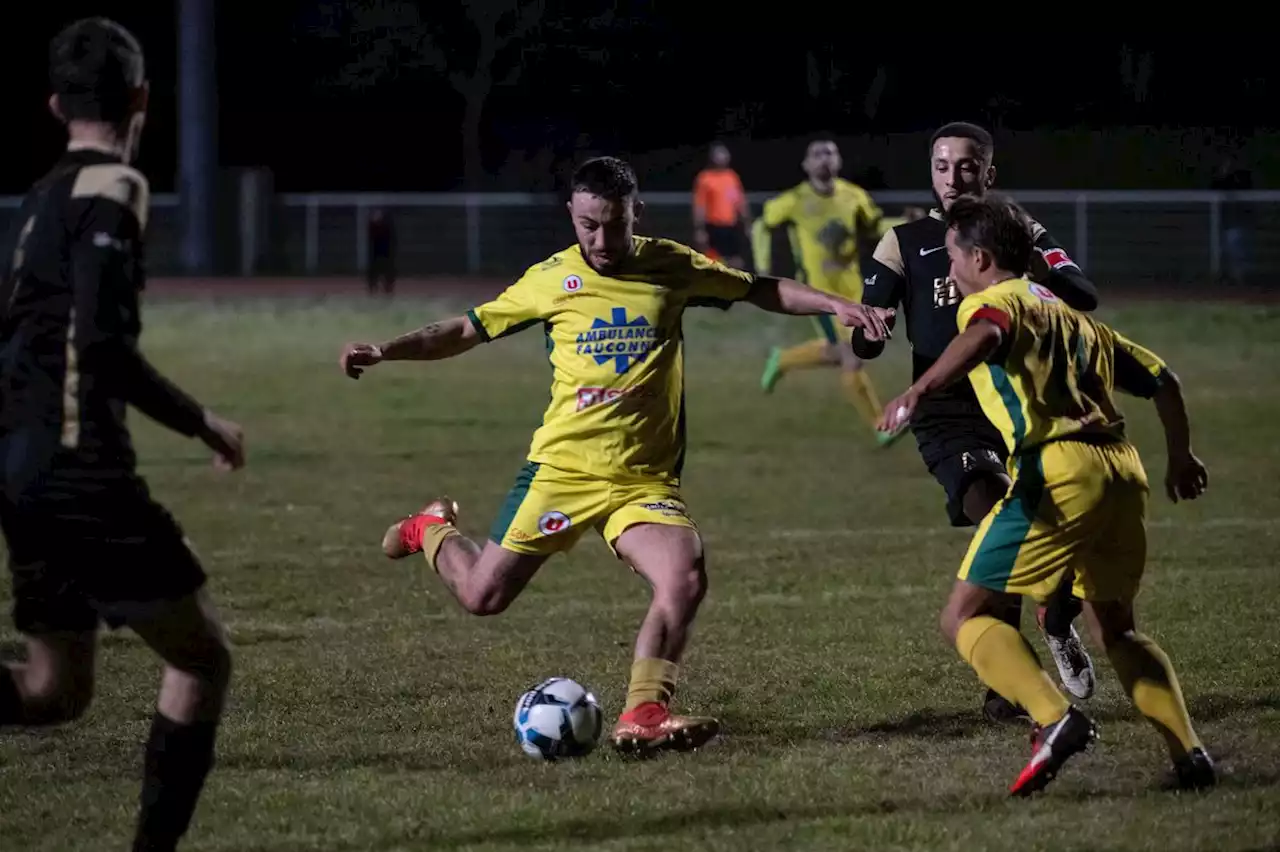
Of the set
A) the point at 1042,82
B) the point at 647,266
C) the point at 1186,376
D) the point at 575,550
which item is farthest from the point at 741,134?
the point at 647,266

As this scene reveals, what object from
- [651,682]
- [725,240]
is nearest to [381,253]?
[725,240]

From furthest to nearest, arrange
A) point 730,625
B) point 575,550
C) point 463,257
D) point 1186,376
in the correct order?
point 463,257 → point 1186,376 → point 575,550 → point 730,625

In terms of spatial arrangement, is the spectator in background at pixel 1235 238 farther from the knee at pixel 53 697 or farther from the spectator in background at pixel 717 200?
the knee at pixel 53 697

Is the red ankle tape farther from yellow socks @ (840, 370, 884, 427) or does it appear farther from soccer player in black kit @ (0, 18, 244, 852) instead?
yellow socks @ (840, 370, 884, 427)

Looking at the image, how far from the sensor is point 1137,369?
5383 mm

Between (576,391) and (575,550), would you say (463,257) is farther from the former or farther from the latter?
(576,391)

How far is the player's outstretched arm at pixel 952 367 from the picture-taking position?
482 centimetres

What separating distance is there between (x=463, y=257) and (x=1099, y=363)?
32060 mm

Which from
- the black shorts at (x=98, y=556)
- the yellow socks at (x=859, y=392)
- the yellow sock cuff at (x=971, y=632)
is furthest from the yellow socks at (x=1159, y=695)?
the yellow socks at (x=859, y=392)

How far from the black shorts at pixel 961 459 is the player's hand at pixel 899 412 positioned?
1.67 metres

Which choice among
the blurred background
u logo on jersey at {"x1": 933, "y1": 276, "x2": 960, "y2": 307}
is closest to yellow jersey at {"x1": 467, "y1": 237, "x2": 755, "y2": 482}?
u logo on jersey at {"x1": 933, "y1": 276, "x2": 960, "y2": 307}

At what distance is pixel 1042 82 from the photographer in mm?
37781

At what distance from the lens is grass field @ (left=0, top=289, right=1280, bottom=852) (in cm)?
509

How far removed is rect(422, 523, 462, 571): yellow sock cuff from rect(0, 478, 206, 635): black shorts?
2307 millimetres
